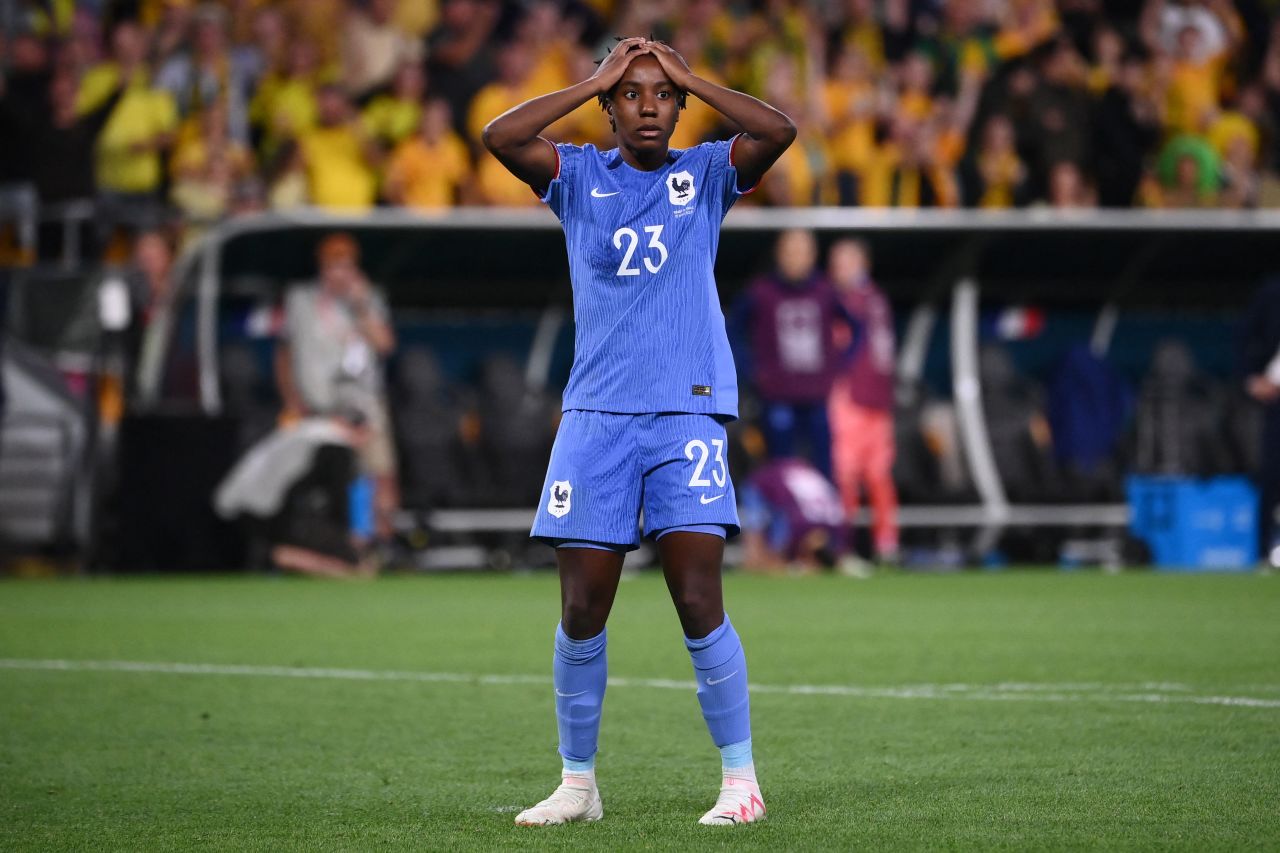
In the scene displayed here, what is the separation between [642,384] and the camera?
5.14m

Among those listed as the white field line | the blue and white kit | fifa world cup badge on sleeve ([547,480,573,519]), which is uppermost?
the blue and white kit

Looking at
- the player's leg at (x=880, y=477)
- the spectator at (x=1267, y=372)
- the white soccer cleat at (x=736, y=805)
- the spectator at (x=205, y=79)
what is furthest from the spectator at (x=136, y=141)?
the white soccer cleat at (x=736, y=805)

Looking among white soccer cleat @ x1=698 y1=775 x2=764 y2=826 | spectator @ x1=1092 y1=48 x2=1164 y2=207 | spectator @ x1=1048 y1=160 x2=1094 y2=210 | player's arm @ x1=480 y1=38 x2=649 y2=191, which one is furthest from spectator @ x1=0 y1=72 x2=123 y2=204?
white soccer cleat @ x1=698 y1=775 x2=764 y2=826

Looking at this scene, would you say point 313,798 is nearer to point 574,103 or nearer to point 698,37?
point 574,103

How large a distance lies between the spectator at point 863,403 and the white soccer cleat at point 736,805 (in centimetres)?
1035

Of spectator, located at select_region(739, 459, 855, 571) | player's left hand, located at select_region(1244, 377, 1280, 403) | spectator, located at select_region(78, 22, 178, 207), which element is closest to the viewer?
Answer: player's left hand, located at select_region(1244, 377, 1280, 403)

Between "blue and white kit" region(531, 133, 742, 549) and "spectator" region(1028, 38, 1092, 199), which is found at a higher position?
"spectator" region(1028, 38, 1092, 199)

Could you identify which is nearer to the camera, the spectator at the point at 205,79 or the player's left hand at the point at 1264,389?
the player's left hand at the point at 1264,389

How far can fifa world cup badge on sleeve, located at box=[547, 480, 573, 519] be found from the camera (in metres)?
5.09

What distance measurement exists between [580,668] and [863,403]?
10803 mm

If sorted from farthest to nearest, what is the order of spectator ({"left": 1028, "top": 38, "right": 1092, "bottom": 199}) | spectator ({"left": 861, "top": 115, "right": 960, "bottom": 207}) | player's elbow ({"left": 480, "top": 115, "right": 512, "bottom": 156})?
spectator ({"left": 1028, "top": 38, "right": 1092, "bottom": 199})
spectator ({"left": 861, "top": 115, "right": 960, "bottom": 207})
player's elbow ({"left": 480, "top": 115, "right": 512, "bottom": 156})

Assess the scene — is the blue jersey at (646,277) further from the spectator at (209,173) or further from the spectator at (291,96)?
the spectator at (291,96)

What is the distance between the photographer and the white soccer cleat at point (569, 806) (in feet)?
16.4

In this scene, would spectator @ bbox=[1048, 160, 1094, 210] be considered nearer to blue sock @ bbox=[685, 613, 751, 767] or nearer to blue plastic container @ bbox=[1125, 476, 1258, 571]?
blue plastic container @ bbox=[1125, 476, 1258, 571]
